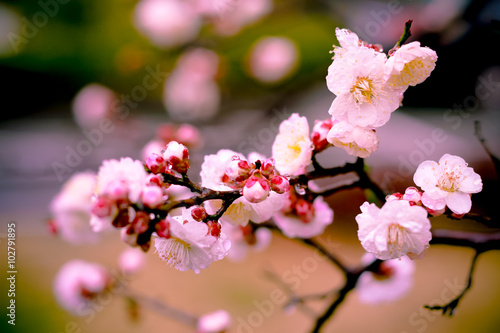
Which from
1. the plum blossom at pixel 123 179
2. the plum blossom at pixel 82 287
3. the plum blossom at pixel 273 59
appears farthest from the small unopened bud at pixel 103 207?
the plum blossom at pixel 273 59

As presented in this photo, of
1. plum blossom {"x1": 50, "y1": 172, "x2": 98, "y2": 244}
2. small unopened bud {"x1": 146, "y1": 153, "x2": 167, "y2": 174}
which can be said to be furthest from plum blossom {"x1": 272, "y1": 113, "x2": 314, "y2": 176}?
plum blossom {"x1": 50, "y1": 172, "x2": 98, "y2": 244}

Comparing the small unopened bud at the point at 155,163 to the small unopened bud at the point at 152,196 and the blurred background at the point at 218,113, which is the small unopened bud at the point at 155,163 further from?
the blurred background at the point at 218,113

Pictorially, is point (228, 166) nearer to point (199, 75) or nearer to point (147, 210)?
point (147, 210)

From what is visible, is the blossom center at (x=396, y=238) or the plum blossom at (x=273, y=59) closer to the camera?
the blossom center at (x=396, y=238)

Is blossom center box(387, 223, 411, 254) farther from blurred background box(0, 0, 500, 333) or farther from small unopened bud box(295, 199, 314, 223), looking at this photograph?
blurred background box(0, 0, 500, 333)

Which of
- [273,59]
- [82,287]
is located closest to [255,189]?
[82,287]

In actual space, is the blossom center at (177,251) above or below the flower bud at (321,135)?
below
